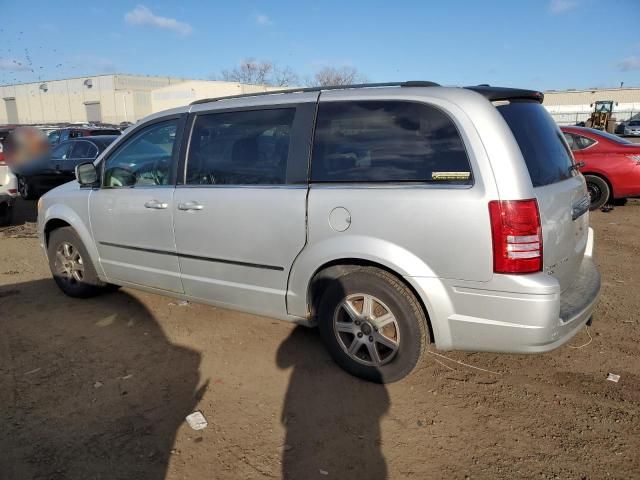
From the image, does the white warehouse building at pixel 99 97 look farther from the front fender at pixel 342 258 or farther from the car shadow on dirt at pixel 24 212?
the front fender at pixel 342 258

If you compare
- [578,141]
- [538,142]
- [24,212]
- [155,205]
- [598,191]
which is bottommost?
[24,212]

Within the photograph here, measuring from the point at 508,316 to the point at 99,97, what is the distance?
221ft

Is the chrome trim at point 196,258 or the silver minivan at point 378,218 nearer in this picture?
the silver minivan at point 378,218

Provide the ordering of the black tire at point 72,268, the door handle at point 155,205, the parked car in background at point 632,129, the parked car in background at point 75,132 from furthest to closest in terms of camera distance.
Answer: the parked car in background at point 632,129 < the parked car in background at point 75,132 < the black tire at point 72,268 < the door handle at point 155,205

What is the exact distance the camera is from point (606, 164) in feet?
28.8

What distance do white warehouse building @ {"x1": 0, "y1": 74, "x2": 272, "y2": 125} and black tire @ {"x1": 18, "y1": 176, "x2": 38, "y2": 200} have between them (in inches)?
1515

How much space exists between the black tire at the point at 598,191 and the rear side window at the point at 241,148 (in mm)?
7681

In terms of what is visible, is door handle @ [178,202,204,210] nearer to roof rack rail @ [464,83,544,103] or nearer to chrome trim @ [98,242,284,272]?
chrome trim @ [98,242,284,272]

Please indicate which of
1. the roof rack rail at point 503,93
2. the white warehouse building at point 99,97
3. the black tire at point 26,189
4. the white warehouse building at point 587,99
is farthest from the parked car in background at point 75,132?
the white warehouse building at point 587,99

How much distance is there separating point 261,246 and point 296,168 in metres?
0.60

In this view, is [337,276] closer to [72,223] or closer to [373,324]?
[373,324]

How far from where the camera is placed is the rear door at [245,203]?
3.24m

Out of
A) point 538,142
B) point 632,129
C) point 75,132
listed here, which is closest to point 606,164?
point 538,142

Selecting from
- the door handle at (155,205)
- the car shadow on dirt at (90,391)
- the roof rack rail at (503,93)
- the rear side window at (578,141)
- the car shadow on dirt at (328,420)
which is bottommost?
the car shadow on dirt at (90,391)
